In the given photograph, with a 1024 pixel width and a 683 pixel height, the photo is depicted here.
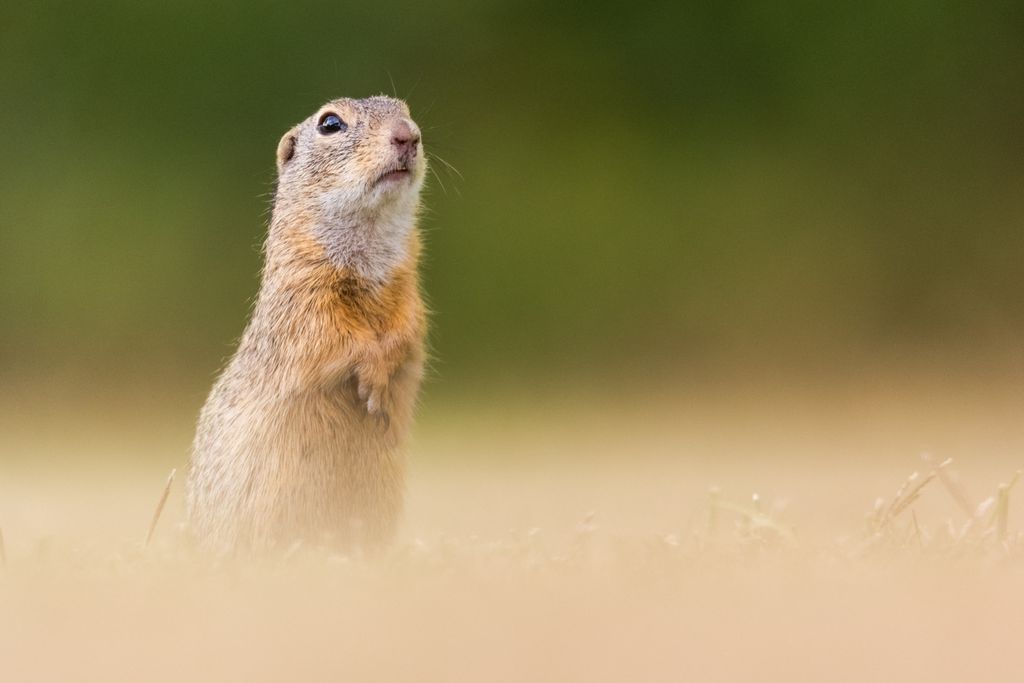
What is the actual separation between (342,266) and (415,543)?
162 centimetres

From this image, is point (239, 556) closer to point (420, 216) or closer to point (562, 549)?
point (562, 549)

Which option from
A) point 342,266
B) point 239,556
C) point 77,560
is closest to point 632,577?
point 77,560

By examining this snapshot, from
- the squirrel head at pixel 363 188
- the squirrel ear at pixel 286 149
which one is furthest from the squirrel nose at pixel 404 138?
the squirrel ear at pixel 286 149

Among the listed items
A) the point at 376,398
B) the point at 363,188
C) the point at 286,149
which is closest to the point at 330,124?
the point at 286,149

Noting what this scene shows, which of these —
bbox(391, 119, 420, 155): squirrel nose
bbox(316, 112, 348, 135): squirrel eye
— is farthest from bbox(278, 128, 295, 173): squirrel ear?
bbox(391, 119, 420, 155): squirrel nose

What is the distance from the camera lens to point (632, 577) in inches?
126

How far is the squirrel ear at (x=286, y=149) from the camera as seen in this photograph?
20.3 feet

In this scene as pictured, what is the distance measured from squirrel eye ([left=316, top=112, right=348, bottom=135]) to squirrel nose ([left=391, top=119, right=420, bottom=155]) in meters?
0.40

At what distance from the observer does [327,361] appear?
5246mm

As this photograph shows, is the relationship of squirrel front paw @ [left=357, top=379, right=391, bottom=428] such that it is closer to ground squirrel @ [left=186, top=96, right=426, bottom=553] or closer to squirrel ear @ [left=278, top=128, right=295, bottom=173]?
ground squirrel @ [left=186, top=96, right=426, bottom=553]

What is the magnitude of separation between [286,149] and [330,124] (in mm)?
334

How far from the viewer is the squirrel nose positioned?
554cm

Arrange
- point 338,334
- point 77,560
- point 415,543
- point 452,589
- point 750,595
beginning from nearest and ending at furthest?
1. point 750,595
2. point 452,589
3. point 77,560
4. point 415,543
5. point 338,334

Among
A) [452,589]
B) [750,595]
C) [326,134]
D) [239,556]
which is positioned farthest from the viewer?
[326,134]
